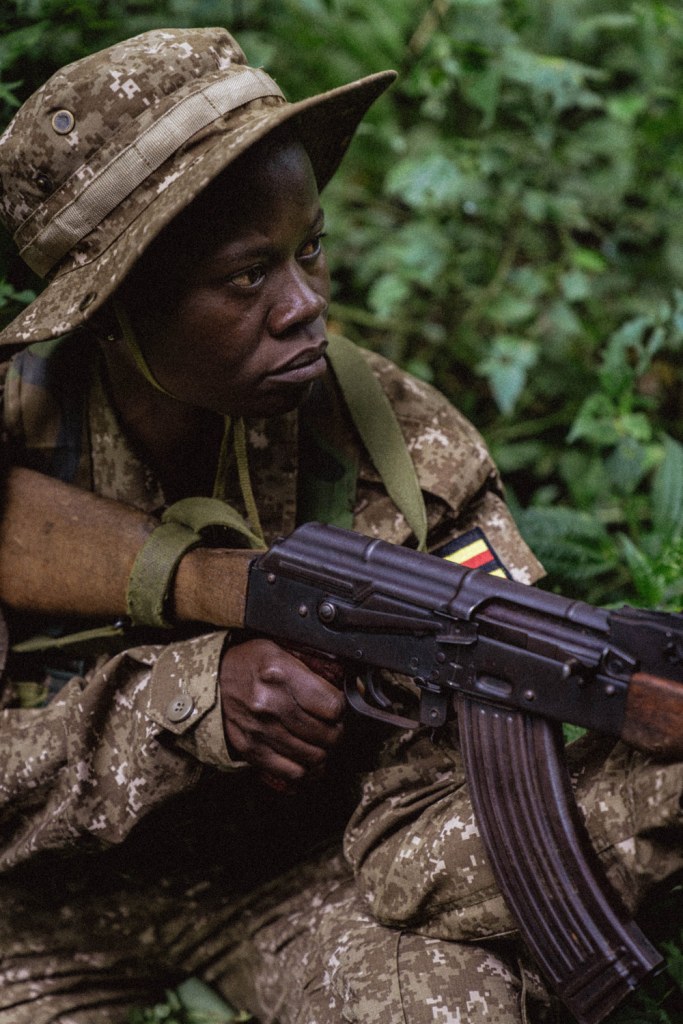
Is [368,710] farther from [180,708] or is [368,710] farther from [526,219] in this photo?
[526,219]

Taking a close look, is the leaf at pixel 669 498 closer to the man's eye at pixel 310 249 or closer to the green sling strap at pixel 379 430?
the green sling strap at pixel 379 430

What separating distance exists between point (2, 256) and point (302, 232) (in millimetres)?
945

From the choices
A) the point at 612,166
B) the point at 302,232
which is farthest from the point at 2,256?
the point at 612,166

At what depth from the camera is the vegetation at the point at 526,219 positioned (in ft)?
11.5

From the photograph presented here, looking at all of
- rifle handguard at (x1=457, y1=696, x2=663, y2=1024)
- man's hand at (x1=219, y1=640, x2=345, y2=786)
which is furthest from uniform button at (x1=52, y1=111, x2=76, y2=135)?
rifle handguard at (x1=457, y1=696, x2=663, y2=1024)

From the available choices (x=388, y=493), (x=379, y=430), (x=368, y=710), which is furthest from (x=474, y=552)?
(x=368, y=710)

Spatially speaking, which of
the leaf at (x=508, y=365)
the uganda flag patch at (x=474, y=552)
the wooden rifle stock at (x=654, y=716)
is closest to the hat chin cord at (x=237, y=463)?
the uganda flag patch at (x=474, y=552)

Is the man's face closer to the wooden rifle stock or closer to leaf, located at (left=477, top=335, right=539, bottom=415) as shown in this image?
the wooden rifle stock

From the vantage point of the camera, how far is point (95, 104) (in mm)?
1812

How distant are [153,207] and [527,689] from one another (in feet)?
3.28

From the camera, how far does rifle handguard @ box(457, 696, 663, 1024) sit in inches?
63.7

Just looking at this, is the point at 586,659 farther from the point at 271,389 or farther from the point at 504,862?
the point at 271,389

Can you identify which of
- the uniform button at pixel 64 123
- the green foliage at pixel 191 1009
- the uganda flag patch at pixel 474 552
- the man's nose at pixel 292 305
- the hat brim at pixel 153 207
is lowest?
the green foliage at pixel 191 1009

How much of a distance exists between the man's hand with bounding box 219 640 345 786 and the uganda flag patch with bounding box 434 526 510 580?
405mm
